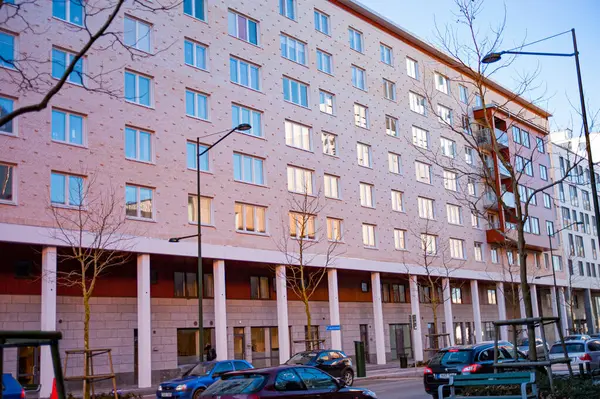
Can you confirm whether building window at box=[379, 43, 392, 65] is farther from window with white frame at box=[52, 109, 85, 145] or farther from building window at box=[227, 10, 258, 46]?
window with white frame at box=[52, 109, 85, 145]

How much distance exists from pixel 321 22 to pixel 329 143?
846 cm

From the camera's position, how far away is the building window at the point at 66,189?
28953 mm

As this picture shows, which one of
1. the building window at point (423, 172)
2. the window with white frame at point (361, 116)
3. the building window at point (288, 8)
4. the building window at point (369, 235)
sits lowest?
the building window at point (369, 235)

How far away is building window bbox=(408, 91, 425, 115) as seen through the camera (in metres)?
54.2

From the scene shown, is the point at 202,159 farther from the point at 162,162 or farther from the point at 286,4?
the point at 286,4


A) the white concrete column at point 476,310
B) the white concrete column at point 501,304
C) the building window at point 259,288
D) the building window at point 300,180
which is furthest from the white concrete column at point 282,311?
the white concrete column at point 501,304

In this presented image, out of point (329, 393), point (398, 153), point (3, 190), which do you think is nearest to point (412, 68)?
point (398, 153)

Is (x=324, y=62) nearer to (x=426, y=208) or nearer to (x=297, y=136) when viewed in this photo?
(x=297, y=136)

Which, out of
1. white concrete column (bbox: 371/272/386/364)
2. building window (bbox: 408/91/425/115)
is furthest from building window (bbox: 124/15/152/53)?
building window (bbox: 408/91/425/115)

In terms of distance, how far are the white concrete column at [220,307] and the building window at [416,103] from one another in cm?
2502

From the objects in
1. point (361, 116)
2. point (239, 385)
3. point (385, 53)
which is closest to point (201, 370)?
point (239, 385)

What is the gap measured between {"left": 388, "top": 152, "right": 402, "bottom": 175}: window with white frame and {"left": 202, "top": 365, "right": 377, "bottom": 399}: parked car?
37.1m

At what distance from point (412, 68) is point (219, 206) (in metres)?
25.9

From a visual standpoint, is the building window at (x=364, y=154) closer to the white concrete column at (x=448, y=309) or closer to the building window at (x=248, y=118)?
the building window at (x=248, y=118)
